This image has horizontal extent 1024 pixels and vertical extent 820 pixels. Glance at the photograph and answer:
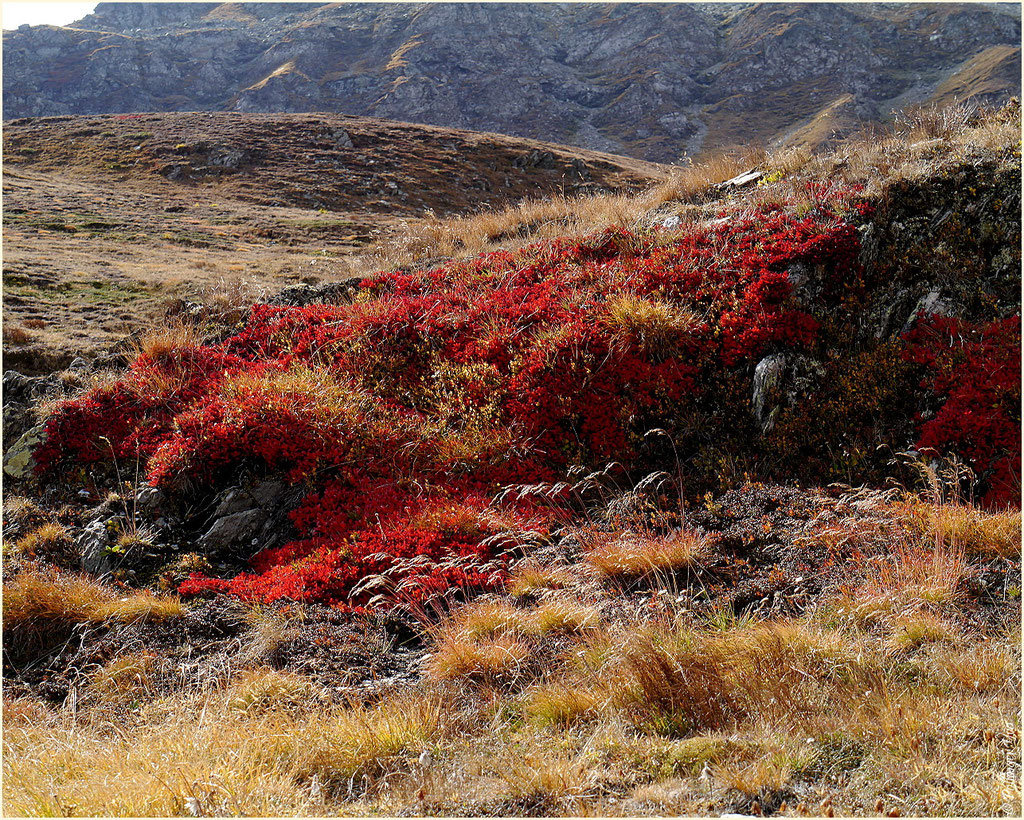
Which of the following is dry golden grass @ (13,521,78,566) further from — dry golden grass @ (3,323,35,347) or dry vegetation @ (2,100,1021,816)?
dry golden grass @ (3,323,35,347)

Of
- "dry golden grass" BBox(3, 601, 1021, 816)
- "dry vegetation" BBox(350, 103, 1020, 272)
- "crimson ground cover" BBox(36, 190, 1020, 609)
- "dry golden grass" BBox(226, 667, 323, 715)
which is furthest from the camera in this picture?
"dry vegetation" BBox(350, 103, 1020, 272)

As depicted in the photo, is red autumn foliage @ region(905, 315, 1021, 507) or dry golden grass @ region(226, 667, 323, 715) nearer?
dry golden grass @ region(226, 667, 323, 715)

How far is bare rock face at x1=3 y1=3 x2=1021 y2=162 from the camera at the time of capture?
87.0 meters

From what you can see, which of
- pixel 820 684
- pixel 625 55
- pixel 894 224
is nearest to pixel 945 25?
pixel 625 55

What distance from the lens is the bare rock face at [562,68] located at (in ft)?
285

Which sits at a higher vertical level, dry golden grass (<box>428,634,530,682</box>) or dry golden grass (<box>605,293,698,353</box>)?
dry golden grass (<box>605,293,698,353</box>)

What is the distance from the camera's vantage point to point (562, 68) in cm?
10819

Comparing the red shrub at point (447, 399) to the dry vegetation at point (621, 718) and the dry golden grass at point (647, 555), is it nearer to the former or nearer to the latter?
the dry golden grass at point (647, 555)

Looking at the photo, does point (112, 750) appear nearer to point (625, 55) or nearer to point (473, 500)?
point (473, 500)

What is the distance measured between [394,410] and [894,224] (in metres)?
6.72

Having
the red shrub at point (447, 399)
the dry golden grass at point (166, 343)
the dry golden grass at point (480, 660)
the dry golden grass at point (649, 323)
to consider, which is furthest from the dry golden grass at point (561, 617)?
the dry golden grass at point (166, 343)

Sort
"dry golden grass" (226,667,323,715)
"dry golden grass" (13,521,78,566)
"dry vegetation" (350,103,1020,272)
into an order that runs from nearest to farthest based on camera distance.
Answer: "dry golden grass" (226,667,323,715) < "dry golden grass" (13,521,78,566) < "dry vegetation" (350,103,1020,272)

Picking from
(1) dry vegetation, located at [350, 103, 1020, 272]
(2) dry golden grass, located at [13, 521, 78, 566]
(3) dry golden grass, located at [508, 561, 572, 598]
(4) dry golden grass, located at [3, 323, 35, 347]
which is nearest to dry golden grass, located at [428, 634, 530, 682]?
(3) dry golden grass, located at [508, 561, 572, 598]

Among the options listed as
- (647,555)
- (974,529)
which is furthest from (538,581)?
(974,529)
